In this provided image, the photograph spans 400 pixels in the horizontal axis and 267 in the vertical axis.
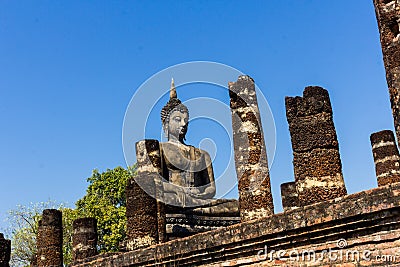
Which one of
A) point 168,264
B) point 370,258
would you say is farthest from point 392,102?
point 168,264

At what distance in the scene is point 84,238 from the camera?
12453mm

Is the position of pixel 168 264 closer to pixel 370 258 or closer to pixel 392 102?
pixel 370 258

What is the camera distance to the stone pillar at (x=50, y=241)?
12523 mm

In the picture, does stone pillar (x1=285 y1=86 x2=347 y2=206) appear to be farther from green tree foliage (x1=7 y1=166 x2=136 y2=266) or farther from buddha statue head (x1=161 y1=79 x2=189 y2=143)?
green tree foliage (x1=7 y1=166 x2=136 y2=266)

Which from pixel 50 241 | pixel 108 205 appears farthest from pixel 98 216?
pixel 50 241

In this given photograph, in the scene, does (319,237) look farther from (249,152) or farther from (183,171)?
(183,171)

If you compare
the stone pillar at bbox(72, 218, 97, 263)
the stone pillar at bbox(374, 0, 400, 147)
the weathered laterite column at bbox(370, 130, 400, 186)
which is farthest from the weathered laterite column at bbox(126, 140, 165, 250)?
the weathered laterite column at bbox(370, 130, 400, 186)

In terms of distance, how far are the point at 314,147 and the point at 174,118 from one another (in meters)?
7.04

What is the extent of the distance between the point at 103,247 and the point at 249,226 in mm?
22037

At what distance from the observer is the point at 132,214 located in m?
8.75

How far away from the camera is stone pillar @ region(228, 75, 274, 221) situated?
7871 mm

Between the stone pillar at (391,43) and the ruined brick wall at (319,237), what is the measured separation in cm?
91

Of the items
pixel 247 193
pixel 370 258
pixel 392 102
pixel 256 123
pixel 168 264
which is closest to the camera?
pixel 370 258

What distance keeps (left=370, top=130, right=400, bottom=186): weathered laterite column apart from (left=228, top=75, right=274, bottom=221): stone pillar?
5.45 metres
